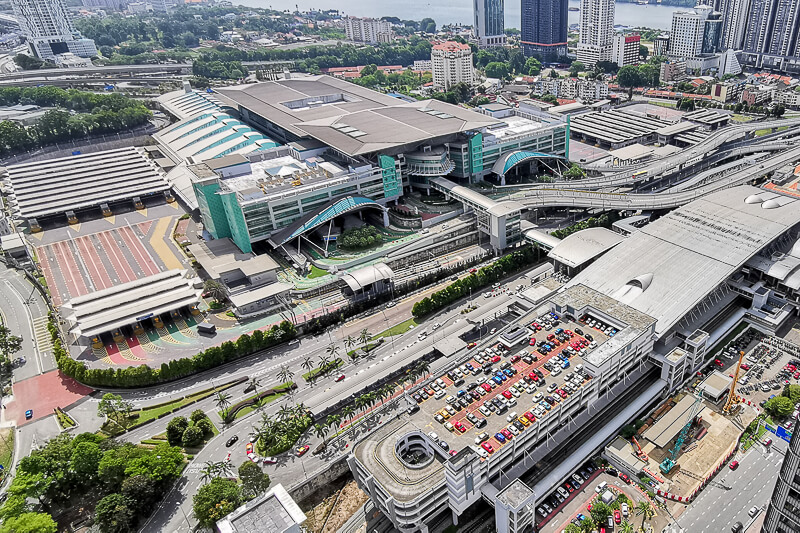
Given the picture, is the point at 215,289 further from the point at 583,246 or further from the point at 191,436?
the point at 583,246

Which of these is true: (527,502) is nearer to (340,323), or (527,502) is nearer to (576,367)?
(576,367)

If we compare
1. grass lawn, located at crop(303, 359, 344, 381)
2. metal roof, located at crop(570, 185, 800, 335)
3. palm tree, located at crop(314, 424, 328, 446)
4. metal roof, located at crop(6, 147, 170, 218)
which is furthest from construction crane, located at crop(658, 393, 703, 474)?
metal roof, located at crop(6, 147, 170, 218)

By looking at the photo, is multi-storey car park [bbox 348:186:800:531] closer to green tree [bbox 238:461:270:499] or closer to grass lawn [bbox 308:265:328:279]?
green tree [bbox 238:461:270:499]

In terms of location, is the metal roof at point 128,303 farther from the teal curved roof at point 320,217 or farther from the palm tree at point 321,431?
the palm tree at point 321,431

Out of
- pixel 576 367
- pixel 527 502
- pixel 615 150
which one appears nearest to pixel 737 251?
pixel 576 367

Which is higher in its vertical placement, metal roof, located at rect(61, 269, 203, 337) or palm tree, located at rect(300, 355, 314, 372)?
metal roof, located at rect(61, 269, 203, 337)
